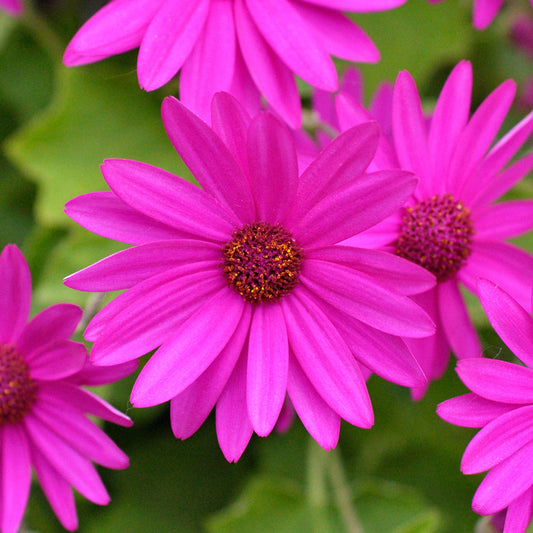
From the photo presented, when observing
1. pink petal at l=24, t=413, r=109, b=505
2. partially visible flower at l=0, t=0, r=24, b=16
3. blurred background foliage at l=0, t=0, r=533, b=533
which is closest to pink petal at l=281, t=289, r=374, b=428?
pink petal at l=24, t=413, r=109, b=505

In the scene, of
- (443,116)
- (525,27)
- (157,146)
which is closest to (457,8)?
(525,27)

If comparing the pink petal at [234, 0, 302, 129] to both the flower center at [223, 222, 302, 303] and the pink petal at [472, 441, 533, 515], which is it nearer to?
the flower center at [223, 222, 302, 303]

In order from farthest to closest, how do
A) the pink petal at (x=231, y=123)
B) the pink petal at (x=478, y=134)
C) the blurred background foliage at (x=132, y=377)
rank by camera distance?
the blurred background foliage at (x=132, y=377)
the pink petal at (x=478, y=134)
the pink petal at (x=231, y=123)

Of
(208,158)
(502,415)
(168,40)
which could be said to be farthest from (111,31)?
(502,415)

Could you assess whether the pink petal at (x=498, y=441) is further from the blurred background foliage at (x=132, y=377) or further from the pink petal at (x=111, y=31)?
the pink petal at (x=111, y=31)

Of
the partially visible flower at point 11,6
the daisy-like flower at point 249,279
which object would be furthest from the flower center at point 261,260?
the partially visible flower at point 11,6

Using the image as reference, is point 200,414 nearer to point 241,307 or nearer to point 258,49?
point 241,307
